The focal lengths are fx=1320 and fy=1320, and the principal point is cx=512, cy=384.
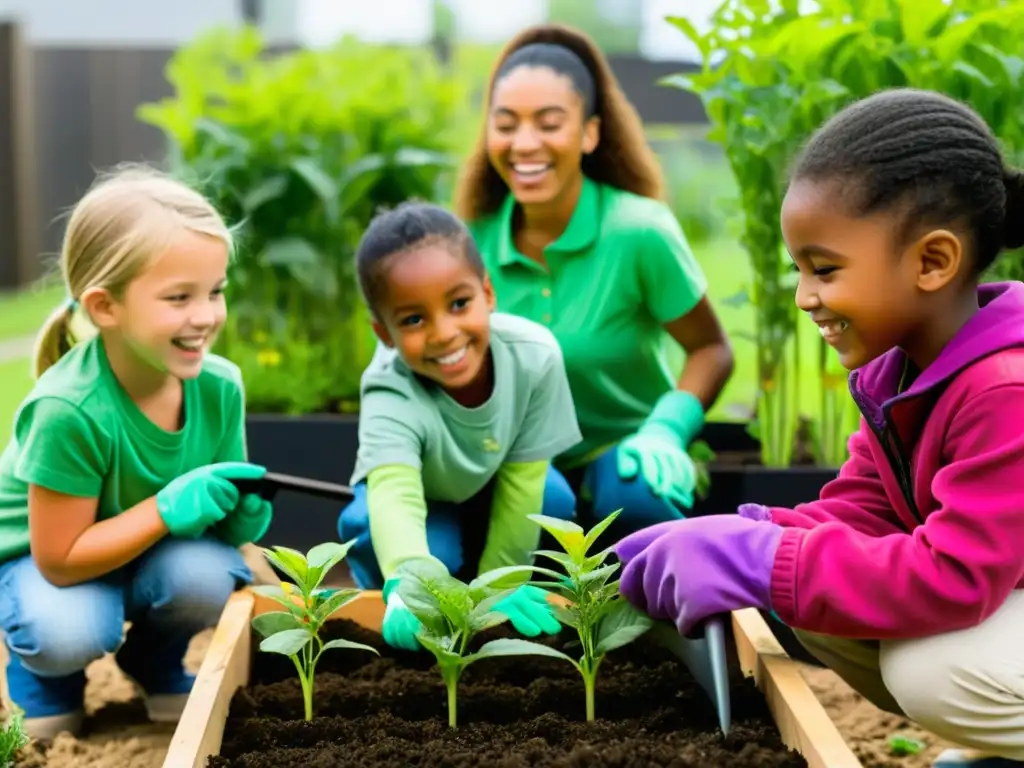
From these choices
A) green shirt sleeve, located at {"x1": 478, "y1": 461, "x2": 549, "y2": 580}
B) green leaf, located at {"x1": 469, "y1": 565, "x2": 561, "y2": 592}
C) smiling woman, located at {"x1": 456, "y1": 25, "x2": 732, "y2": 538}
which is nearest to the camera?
green leaf, located at {"x1": 469, "y1": 565, "x2": 561, "y2": 592}

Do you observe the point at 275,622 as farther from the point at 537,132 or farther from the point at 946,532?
the point at 537,132

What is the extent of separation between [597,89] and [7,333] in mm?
5204

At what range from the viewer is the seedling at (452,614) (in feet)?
5.62

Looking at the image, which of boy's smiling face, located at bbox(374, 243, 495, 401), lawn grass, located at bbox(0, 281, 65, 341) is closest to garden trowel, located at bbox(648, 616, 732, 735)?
boy's smiling face, located at bbox(374, 243, 495, 401)

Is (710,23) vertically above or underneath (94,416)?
above

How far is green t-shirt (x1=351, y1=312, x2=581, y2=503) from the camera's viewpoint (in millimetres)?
2221

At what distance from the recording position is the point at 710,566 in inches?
63.3

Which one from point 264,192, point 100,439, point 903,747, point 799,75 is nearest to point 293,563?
point 100,439

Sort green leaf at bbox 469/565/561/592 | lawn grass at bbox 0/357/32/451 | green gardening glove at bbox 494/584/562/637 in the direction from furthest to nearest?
lawn grass at bbox 0/357/32/451
green gardening glove at bbox 494/584/562/637
green leaf at bbox 469/565/561/592

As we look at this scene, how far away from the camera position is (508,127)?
2.72m

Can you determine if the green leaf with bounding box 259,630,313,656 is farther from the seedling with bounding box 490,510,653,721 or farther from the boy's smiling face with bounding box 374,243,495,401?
the boy's smiling face with bounding box 374,243,495,401

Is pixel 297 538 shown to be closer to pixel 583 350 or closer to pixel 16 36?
pixel 583 350

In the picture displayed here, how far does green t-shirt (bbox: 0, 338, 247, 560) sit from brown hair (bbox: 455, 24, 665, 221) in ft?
2.57

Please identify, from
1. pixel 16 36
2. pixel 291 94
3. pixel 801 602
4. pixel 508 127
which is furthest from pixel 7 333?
pixel 801 602
